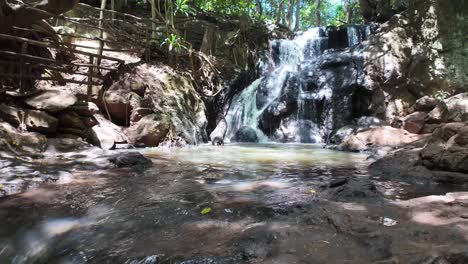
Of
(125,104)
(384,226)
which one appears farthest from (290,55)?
(384,226)

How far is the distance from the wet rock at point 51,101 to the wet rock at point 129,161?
94.9 inches

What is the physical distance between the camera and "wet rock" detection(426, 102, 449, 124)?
9.22m

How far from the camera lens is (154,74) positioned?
11.0 meters

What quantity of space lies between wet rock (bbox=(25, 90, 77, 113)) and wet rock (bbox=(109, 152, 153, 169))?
7.91ft

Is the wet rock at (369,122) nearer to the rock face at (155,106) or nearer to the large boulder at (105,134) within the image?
the rock face at (155,106)

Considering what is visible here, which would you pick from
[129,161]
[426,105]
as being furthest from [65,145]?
[426,105]

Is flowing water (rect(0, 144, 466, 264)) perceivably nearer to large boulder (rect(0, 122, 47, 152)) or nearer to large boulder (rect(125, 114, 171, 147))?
large boulder (rect(0, 122, 47, 152))

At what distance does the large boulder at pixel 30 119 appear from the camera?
6.77 meters

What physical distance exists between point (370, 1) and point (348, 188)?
1665cm

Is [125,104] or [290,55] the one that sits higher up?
[290,55]

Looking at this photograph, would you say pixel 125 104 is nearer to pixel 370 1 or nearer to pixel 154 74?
pixel 154 74

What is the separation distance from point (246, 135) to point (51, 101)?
648 cm

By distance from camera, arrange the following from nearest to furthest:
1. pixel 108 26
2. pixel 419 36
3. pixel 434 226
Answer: pixel 434 226 < pixel 108 26 < pixel 419 36

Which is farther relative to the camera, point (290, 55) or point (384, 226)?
point (290, 55)
